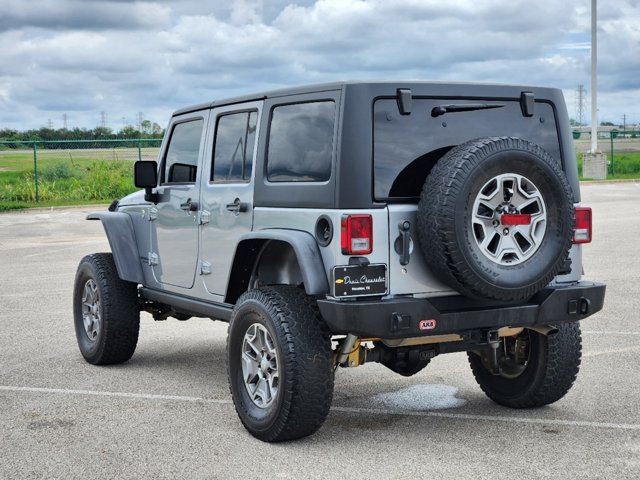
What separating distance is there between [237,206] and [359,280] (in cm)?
129

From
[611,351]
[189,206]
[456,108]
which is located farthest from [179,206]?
[611,351]

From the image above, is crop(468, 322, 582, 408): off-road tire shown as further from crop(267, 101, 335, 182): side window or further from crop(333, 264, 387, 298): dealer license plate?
crop(267, 101, 335, 182): side window

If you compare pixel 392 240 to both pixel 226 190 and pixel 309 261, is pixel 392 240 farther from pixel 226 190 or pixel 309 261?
pixel 226 190

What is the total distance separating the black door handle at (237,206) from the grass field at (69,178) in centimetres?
2309

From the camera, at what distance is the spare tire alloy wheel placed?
208 inches

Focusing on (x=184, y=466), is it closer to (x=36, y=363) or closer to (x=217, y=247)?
(x=217, y=247)

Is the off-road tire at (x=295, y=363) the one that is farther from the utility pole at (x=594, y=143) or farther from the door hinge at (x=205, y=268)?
the utility pole at (x=594, y=143)

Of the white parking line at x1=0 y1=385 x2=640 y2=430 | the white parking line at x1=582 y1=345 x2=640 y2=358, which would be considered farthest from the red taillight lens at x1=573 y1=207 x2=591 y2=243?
the white parking line at x1=582 y1=345 x2=640 y2=358

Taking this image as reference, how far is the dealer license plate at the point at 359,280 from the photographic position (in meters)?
5.22

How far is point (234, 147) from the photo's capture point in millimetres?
6496

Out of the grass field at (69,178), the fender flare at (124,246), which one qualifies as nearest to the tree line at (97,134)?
the grass field at (69,178)

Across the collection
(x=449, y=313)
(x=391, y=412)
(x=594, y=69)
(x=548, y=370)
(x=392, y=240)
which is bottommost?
(x=391, y=412)

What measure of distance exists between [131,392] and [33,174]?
86.6 ft

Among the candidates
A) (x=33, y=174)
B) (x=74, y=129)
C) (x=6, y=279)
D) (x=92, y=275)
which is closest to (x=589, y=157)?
(x=33, y=174)
